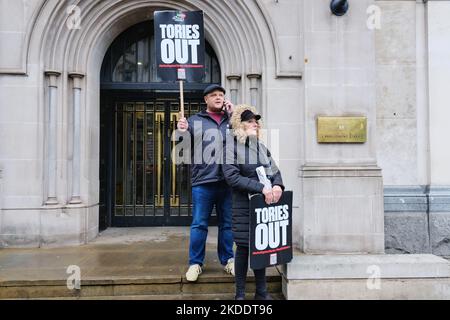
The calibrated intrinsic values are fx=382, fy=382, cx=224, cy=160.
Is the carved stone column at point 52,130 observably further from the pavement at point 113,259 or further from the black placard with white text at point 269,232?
the black placard with white text at point 269,232

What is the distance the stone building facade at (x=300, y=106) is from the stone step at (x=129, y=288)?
1.77 meters

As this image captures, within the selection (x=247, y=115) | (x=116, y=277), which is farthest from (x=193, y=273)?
(x=247, y=115)

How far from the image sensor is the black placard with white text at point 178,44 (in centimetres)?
508

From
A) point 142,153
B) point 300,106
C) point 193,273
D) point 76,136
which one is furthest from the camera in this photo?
point 142,153

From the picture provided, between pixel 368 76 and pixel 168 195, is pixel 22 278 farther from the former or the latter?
pixel 368 76

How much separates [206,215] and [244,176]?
91 cm

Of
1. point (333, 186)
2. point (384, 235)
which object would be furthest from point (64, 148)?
point (384, 235)

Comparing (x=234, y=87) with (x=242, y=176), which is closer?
(x=242, y=176)

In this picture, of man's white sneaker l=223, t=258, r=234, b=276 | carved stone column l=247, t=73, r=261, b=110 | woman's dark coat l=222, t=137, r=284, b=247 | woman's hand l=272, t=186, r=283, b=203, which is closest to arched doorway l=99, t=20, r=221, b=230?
carved stone column l=247, t=73, r=261, b=110

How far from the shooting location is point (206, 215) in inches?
185

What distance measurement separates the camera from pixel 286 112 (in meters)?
6.46

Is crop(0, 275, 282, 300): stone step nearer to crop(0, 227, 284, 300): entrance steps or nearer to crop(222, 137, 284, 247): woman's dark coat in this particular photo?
crop(0, 227, 284, 300): entrance steps

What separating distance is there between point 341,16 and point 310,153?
2248 mm

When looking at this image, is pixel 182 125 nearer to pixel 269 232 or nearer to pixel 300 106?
pixel 269 232
